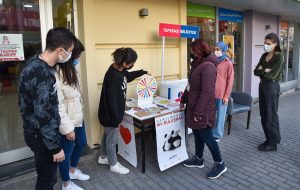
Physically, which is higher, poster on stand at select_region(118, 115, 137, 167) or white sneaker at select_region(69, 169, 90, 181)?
poster on stand at select_region(118, 115, 137, 167)

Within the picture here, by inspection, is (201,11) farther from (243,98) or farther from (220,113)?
(220,113)

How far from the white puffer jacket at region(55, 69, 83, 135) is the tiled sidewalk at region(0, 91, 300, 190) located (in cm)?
91

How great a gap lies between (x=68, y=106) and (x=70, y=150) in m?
0.48

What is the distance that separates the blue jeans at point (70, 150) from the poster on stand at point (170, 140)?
877 mm

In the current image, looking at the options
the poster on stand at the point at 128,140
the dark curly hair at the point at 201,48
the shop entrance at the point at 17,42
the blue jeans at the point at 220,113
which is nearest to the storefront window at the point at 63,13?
the shop entrance at the point at 17,42

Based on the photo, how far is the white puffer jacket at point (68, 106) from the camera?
2.26m

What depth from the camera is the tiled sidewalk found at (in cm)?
299

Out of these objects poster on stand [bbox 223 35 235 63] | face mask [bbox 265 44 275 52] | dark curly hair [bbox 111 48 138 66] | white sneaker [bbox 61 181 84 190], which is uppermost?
poster on stand [bbox 223 35 235 63]

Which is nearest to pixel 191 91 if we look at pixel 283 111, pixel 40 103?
pixel 40 103

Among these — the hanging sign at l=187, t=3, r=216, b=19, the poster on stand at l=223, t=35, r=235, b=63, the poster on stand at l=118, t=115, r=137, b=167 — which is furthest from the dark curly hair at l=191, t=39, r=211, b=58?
the poster on stand at l=223, t=35, r=235, b=63

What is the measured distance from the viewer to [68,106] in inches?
98.7

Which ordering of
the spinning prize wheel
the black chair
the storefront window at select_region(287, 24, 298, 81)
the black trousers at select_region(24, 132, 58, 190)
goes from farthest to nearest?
the storefront window at select_region(287, 24, 298, 81), the black chair, the spinning prize wheel, the black trousers at select_region(24, 132, 58, 190)

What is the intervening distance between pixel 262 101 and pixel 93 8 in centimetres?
280

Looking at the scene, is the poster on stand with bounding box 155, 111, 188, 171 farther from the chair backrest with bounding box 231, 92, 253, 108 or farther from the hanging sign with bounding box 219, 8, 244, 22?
the hanging sign with bounding box 219, 8, 244, 22
